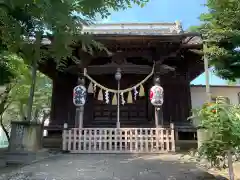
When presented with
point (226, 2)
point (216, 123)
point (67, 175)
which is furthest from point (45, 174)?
point (226, 2)

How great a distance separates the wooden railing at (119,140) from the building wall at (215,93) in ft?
19.9

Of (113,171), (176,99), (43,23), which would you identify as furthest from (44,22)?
(176,99)

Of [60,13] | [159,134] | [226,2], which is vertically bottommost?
[159,134]

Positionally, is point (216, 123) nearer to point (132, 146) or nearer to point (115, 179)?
point (115, 179)

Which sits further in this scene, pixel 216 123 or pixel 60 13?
pixel 216 123

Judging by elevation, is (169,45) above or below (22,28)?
above

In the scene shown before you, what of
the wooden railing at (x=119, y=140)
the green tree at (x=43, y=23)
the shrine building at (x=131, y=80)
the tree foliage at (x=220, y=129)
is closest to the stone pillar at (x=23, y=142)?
the wooden railing at (x=119, y=140)

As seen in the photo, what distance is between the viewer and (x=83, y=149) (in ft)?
29.5

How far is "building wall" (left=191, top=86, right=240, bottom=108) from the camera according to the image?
1438 centimetres

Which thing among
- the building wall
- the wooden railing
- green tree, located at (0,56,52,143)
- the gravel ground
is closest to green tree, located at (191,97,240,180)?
the gravel ground

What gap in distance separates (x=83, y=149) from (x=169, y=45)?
562 cm

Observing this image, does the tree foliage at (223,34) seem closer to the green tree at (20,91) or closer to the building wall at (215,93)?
the green tree at (20,91)

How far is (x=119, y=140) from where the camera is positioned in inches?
353

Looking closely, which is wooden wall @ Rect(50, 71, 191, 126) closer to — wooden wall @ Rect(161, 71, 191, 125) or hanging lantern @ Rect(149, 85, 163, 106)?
wooden wall @ Rect(161, 71, 191, 125)
